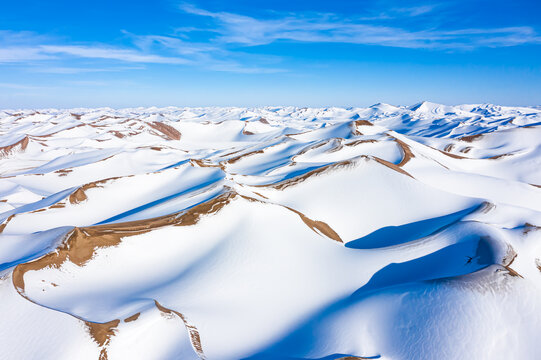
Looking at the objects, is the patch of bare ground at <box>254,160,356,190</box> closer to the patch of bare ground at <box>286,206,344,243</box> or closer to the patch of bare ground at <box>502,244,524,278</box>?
the patch of bare ground at <box>286,206,344,243</box>

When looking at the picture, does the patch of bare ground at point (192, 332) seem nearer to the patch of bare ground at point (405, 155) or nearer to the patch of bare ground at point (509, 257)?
the patch of bare ground at point (509, 257)

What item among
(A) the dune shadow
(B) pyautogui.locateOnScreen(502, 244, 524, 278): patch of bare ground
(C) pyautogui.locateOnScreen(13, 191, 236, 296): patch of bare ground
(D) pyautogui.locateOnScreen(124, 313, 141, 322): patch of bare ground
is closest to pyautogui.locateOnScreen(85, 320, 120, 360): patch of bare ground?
(D) pyautogui.locateOnScreen(124, 313, 141, 322): patch of bare ground

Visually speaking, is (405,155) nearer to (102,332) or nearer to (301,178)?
(301,178)

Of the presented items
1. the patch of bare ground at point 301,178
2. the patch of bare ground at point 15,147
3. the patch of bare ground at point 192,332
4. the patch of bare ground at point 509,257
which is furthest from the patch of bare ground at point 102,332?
the patch of bare ground at point 15,147

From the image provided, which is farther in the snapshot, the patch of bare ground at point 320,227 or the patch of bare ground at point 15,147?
the patch of bare ground at point 15,147

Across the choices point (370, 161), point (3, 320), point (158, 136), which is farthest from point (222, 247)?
point (158, 136)

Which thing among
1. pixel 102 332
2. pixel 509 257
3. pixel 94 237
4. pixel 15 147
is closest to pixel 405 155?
pixel 509 257

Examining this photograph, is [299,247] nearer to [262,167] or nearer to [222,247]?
[222,247]
